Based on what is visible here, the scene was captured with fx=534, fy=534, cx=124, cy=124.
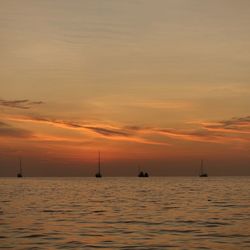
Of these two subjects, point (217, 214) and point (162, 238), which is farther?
point (217, 214)

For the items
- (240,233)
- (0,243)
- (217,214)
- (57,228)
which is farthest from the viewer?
(217,214)

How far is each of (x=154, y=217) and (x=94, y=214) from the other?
6.69 metres

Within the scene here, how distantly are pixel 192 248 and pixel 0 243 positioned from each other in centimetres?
1144

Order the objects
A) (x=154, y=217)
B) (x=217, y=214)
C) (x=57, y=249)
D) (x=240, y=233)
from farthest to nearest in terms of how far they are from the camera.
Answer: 1. (x=217, y=214)
2. (x=154, y=217)
3. (x=240, y=233)
4. (x=57, y=249)

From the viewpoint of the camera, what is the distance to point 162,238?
33.9 m

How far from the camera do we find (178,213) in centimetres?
5216

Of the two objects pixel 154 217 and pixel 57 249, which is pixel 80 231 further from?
pixel 154 217

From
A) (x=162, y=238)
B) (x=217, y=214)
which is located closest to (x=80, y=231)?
(x=162, y=238)

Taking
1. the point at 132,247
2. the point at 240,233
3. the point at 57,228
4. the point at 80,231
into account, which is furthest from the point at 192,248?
the point at 57,228

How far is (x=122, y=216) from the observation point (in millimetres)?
48812

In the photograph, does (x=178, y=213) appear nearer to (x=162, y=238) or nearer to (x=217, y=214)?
(x=217, y=214)

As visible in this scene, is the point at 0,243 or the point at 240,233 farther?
the point at 240,233

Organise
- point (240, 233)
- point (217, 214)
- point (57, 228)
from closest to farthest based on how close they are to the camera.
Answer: point (240, 233) → point (57, 228) → point (217, 214)

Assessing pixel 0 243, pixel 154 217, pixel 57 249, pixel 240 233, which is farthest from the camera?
pixel 154 217
